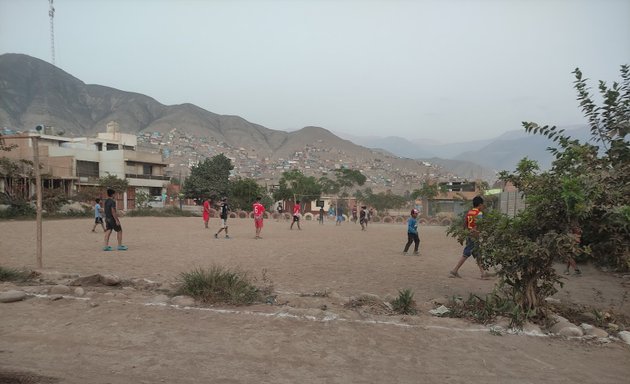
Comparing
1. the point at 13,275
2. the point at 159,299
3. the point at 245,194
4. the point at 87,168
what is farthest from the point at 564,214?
the point at 87,168

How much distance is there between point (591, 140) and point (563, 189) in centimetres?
182

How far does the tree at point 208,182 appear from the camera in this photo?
2175 inches

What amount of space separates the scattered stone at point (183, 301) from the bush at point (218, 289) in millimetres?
124

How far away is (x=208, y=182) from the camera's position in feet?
182

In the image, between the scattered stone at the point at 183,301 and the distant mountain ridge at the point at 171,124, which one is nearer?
the scattered stone at the point at 183,301

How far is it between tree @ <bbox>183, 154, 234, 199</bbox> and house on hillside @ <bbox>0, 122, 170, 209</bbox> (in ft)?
14.2

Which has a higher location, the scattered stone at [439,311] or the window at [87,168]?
the window at [87,168]

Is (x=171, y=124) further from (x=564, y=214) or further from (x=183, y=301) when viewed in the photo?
(x=564, y=214)

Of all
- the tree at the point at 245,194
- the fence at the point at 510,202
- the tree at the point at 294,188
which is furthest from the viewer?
the tree at the point at 294,188

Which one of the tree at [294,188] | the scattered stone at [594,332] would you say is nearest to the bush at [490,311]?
the scattered stone at [594,332]

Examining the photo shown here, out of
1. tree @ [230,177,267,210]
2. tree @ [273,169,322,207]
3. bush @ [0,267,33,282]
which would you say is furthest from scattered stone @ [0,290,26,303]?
tree @ [273,169,322,207]

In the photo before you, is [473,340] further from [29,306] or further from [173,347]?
[29,306]

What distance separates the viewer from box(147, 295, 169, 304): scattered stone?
5.79 m

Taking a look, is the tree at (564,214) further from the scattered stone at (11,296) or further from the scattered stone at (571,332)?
the scattered stone at (11,296)
